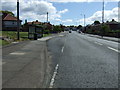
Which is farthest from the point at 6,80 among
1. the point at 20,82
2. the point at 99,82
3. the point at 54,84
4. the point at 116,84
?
the point at 116,84

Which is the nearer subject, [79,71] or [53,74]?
[53,74]

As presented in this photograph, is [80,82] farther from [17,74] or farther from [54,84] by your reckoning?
[17,74]

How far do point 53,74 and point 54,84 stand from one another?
168 centimetres

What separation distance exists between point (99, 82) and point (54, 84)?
59.9 inches

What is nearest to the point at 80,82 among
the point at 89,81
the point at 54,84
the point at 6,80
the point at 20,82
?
the point at 89,81

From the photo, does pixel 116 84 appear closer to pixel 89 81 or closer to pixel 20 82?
pixel 89 81

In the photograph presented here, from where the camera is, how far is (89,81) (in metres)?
7.52

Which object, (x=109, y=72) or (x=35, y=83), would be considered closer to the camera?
(x=35, y=83)

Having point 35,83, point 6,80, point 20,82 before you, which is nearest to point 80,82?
point 35,83

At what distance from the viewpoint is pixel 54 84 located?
23.4 ft

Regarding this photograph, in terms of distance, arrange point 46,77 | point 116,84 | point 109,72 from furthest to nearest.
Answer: point 109,72 → point 46,77 → point 116,84

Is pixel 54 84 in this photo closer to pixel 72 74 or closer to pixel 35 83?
pixel 35 83

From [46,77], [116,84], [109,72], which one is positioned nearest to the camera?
[116,84]

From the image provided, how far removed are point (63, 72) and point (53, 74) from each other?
54 cm
